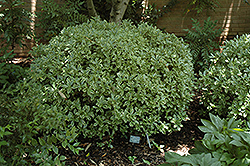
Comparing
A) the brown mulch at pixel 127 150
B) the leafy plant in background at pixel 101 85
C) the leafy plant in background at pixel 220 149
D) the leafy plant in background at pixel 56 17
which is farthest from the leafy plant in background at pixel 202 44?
the leafy plant in background at pixel 220 149

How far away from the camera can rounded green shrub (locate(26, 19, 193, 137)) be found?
2342mm

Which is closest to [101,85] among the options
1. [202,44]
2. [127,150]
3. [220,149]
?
[127,150]

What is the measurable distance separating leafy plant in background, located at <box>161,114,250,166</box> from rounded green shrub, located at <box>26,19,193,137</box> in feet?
3.25

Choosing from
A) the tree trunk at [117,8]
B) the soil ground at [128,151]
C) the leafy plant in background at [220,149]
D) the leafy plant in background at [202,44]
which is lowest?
the soil ground at [128,151]

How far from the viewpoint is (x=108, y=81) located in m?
2.40

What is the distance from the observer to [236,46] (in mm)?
3250

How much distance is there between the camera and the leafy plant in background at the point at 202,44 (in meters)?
4.45

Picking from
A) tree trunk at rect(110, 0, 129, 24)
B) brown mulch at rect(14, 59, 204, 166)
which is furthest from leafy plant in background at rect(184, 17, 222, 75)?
brown mulch at rect(14, 59, 204, 166)

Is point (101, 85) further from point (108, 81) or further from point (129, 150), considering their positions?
point (129, 150)

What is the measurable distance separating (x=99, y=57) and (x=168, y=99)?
992mm

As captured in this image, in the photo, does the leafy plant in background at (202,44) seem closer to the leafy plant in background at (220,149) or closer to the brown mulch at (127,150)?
the brown mulch at (127,150)

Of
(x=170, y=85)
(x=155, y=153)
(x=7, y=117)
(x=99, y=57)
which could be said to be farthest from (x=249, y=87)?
(x=7, y=117)

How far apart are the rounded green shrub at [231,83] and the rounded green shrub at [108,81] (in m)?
0.44

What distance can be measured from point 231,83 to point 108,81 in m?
1.70
